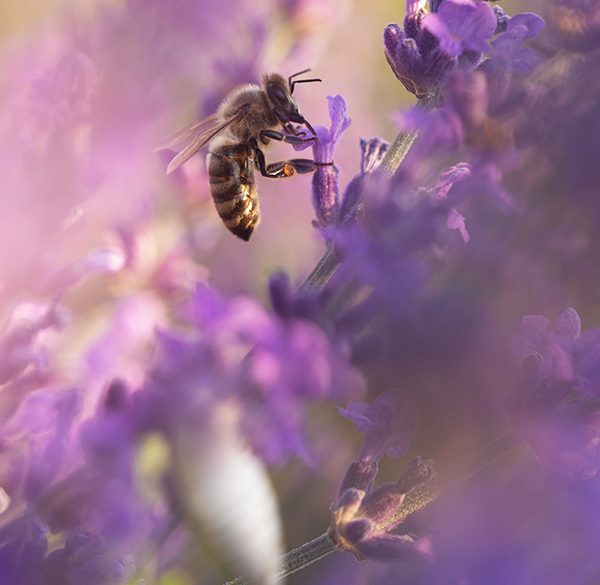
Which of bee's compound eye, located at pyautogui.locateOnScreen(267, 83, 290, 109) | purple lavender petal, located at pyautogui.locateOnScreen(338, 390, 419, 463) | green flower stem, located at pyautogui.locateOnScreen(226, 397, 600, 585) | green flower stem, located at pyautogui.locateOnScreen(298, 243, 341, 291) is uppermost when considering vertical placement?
bee's compound eye, located at pyautogui.locateOnScreen(267, 83, 290, 109)

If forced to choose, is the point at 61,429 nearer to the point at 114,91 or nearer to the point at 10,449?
the point at 10,449

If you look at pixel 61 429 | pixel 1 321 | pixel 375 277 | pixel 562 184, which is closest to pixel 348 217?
pixel 375 277

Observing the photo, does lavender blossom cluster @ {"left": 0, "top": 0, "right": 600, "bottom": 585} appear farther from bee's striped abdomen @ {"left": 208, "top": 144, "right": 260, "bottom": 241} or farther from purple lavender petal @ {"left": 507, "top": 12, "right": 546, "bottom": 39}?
bee's striped abdomen @ {"left": 208, "top": 144, "right": 260, "bottom": 241}

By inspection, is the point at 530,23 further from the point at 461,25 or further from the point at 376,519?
the point at 376,519

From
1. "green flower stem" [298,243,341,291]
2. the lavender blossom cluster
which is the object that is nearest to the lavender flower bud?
the lavender blossom cluster

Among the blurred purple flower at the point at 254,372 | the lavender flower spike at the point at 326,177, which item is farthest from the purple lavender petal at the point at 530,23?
the blurred purple flower at the point at 254,372
